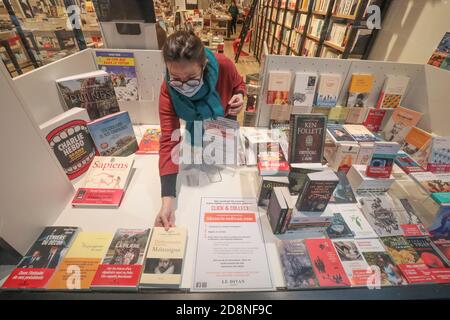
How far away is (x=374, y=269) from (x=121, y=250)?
0.91 meters

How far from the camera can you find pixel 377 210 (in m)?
0.97

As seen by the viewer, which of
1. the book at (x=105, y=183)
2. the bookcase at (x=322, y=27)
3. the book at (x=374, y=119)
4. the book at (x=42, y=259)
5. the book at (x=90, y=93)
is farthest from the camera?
the bookcase at (x=322, y=27)

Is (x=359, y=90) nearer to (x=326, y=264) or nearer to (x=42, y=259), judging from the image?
(x=326, y=264)

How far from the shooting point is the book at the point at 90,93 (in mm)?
1094

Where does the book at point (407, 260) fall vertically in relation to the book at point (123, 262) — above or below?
below

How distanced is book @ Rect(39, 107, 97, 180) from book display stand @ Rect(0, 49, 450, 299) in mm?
98

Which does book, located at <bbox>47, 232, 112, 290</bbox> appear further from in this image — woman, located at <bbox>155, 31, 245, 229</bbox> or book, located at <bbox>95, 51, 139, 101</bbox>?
book, located at <bbox>95, 51, 139, 101</bbox>

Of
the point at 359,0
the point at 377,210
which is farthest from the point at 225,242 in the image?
the point at 359,0

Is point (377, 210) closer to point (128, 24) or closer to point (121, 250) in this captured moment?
point (121, 250)

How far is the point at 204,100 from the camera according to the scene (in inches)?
42.8

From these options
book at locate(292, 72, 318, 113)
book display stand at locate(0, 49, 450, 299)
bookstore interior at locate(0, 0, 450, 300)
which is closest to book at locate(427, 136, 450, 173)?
bookstore interior at locate(0, 0, 450, 300)

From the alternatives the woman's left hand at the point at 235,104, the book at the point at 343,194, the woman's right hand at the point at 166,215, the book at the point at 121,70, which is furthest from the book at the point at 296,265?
the book at the point at 121,70

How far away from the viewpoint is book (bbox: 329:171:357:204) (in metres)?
1.02

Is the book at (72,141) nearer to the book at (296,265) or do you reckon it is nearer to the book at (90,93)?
the book at (90,93)
